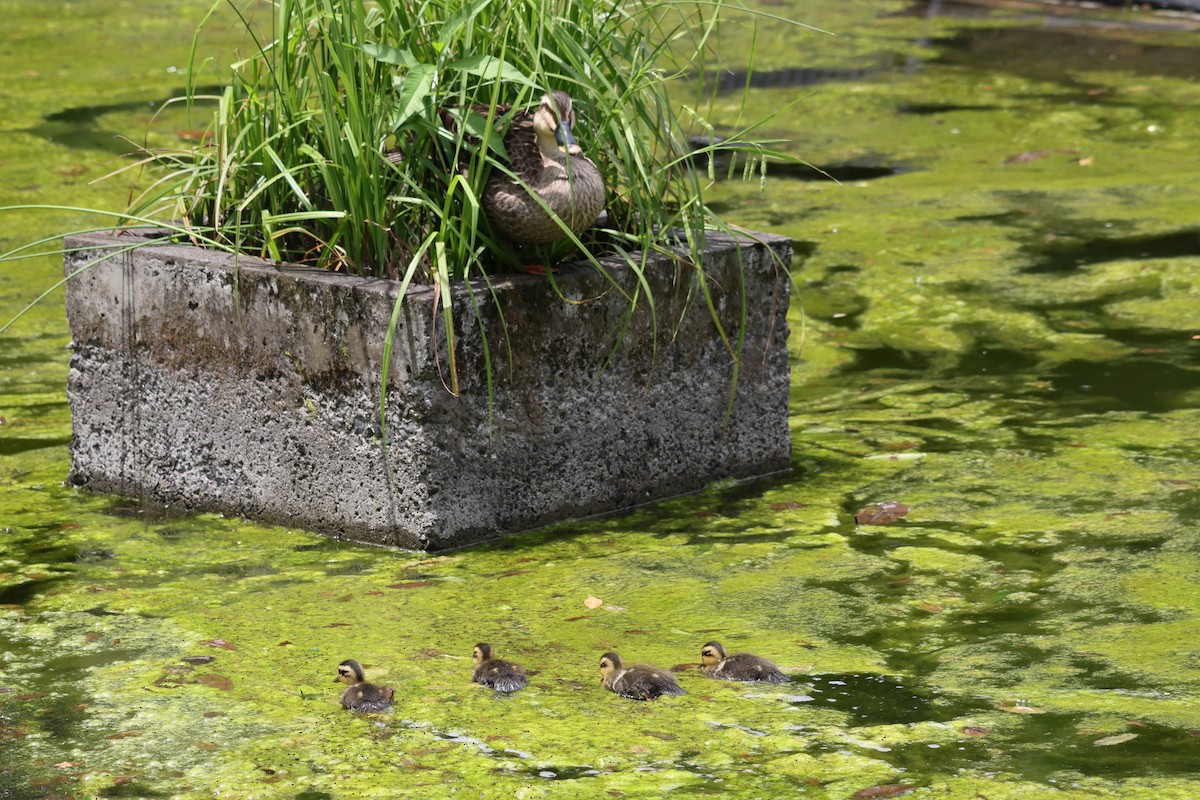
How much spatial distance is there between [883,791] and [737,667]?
0.59 metres

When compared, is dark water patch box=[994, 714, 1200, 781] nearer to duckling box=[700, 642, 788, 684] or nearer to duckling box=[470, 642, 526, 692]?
duckling box=[700, 642, 788, 684]

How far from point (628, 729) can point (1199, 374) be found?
349 cm

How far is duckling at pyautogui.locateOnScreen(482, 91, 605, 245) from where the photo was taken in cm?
425

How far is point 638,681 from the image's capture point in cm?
332

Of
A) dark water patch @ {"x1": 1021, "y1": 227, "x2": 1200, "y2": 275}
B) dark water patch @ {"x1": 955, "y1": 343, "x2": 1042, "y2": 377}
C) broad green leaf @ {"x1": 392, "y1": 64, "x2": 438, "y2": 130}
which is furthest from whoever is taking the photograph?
dark water patch @ {"x1": 1021, "y1": 227, "x2": 1200, "y2": 275}

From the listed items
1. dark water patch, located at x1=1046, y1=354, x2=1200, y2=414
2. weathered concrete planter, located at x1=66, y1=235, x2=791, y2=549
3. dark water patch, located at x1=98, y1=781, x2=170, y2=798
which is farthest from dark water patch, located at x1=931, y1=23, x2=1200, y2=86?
dark water patch, located at x1=98, y1=781, x2=170, y2=798

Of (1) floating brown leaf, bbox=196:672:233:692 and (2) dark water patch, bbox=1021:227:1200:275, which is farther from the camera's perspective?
(2) dark water patch, bbox=1021:227:1200:275

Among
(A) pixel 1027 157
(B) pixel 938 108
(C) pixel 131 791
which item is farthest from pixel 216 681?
(B) pixel 938 108

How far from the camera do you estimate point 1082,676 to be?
3432mm

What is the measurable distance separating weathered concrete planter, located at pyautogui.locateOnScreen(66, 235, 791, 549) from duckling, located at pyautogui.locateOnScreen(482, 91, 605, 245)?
0.16 m

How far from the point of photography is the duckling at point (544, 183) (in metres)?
4.25

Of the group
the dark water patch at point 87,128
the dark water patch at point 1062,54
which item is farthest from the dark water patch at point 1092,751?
the dark water patch at point 1062,54

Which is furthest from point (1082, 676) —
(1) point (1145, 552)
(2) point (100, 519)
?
(2) point (100, 519)

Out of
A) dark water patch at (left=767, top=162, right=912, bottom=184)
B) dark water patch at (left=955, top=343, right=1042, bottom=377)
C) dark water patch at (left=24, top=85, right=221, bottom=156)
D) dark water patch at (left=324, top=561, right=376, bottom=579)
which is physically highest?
dark water patch at (left=24, top=85, right=221, bottom=156)
